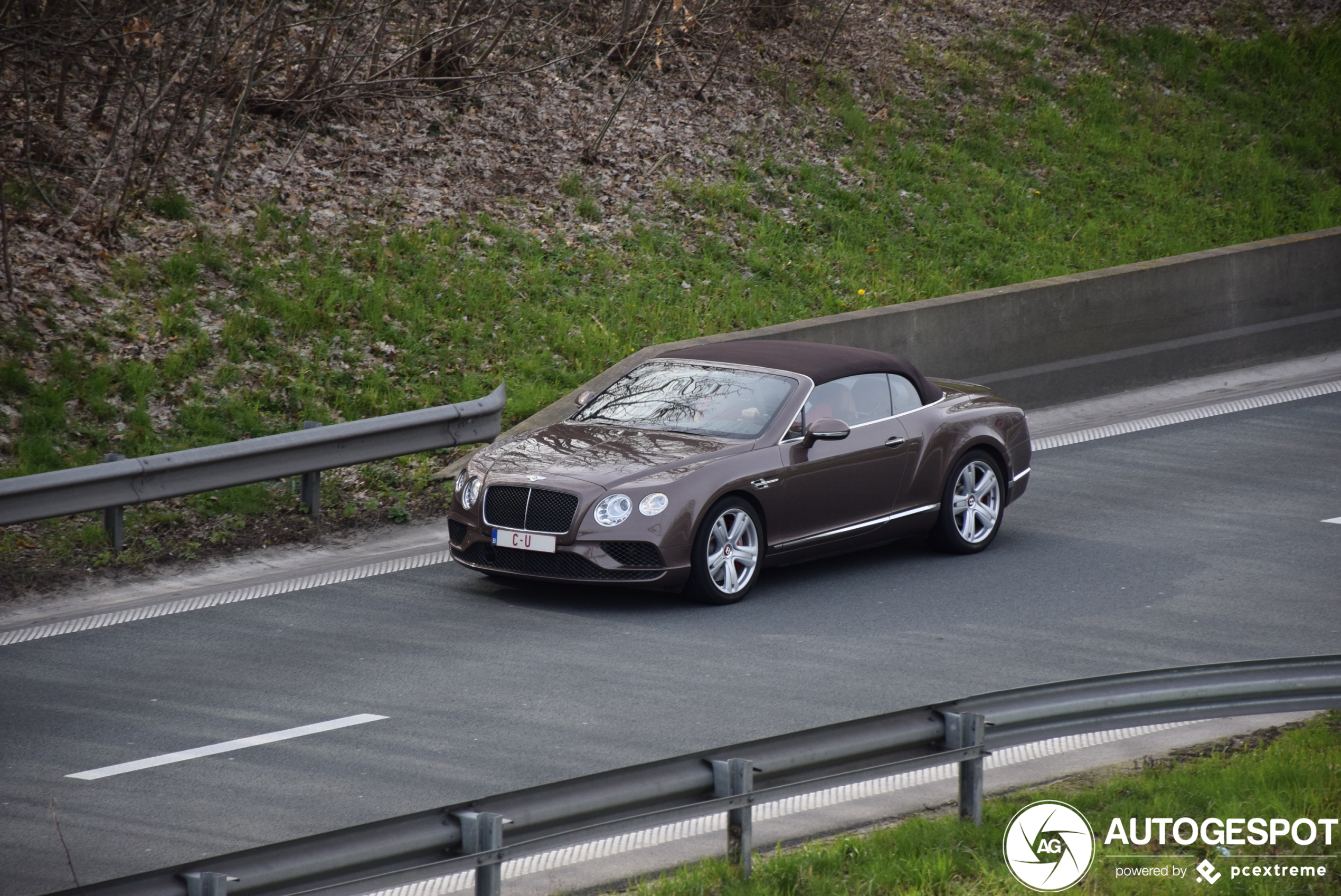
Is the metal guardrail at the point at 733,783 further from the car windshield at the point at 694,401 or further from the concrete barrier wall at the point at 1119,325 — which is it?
the concrete barrier wall at the point at 1119,325

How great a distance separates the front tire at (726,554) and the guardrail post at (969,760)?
366 centimetres

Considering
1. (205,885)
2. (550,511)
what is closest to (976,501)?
(550,511)

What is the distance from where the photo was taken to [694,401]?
10516 mm

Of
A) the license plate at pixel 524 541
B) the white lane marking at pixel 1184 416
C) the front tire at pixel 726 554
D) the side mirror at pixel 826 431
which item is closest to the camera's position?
the license plate at pixel 524 541

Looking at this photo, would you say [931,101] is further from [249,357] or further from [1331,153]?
[249,357]

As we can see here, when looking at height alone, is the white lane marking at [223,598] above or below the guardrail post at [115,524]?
below

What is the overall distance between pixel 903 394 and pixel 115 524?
5283 millimetres

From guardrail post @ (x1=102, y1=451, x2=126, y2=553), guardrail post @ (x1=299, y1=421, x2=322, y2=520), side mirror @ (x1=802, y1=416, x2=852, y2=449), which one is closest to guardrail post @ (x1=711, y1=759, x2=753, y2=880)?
side mirror @ (x1=802, y1=416, x2=852, y2=449)

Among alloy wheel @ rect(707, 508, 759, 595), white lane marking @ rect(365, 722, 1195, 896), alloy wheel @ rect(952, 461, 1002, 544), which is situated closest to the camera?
white lane marking @ rect(365, 722, 1195, 896)

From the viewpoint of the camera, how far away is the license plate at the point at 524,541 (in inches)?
371

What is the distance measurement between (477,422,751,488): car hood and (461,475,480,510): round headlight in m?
0.11

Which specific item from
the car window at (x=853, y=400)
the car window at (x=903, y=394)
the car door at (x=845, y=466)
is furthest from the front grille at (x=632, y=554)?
the car window at (x=903, y=394)

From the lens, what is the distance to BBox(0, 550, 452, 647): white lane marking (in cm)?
932
